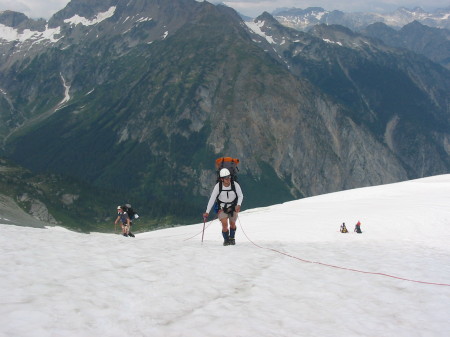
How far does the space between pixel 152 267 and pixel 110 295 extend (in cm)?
320

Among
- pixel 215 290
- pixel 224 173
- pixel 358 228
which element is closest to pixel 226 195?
pixel 224 173

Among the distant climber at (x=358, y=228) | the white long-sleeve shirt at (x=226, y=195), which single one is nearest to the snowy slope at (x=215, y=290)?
the white long-sleeve shirt at (x=226, y=195)

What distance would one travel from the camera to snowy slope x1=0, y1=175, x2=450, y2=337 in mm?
9336

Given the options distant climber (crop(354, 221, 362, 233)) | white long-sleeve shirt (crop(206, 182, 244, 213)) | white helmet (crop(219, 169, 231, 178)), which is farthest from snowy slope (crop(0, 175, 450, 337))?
distant climber (crop(354, 221, 362, 233))

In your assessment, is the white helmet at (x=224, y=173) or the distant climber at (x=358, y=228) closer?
the white helmet at (x=224, y=173)

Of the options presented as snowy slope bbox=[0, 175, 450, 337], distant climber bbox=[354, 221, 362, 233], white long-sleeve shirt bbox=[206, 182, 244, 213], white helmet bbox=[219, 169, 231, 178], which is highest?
white helmet bbox=[219, 169, 231, 178]

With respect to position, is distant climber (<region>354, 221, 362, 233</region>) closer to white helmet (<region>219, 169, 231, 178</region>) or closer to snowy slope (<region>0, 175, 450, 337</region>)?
snowy slope (<region>0, 175, 450, 337</region>)

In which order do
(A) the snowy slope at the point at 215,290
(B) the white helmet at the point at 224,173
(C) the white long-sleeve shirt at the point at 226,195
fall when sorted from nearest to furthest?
1. (A) the snowy slope at the point at 215,290
2. (B) the white helmet at the point at 224,173
3. (C) the white long-sleeve shirt at the point at 226,195

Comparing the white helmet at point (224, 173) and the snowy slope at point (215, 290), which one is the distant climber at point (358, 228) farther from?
the white helmet at point (224, 173)

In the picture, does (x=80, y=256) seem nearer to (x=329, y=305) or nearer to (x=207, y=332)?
(x=207, y=332)

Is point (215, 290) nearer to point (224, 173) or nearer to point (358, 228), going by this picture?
point (224, 173)

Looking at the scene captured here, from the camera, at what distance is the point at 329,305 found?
1145cm

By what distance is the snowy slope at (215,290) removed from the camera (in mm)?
9336

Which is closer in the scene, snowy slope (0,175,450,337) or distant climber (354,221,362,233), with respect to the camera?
snowy slope (0,175,450,337)
